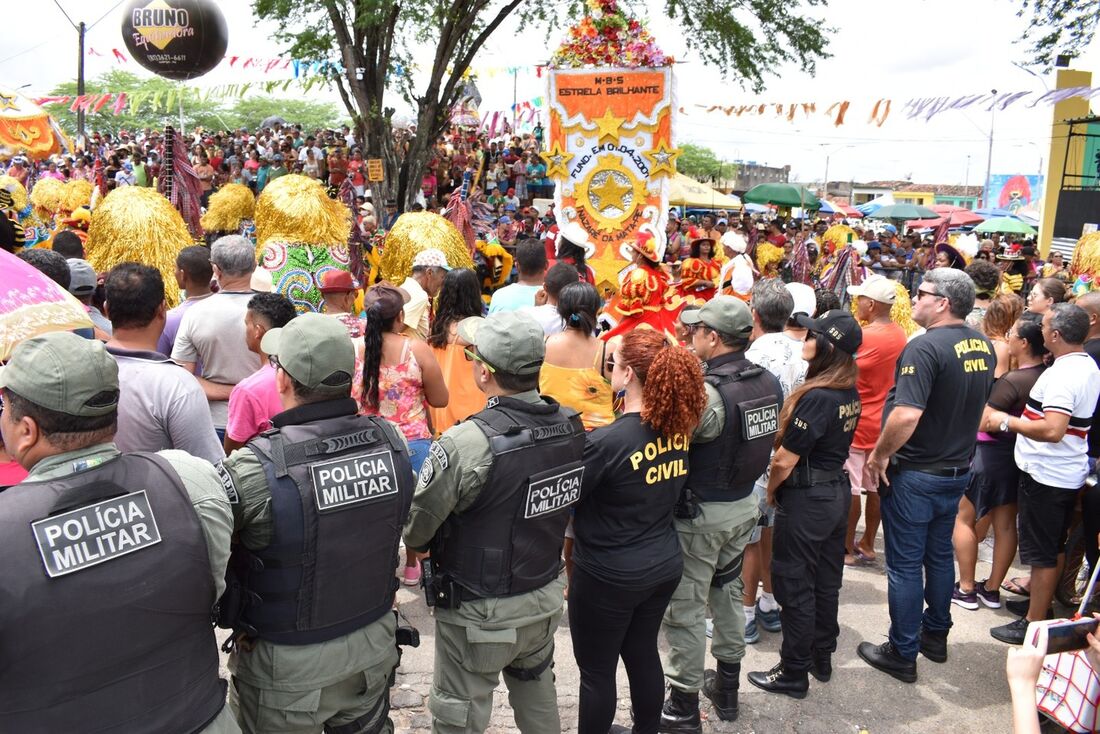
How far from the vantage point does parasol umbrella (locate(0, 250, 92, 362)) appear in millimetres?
2395

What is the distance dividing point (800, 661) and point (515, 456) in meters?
2.06

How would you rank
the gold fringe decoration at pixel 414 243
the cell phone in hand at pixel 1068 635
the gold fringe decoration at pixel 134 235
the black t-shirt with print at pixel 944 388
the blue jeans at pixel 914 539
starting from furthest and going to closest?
the gold fringe decoration at pixel 414 243 < the gold fringe decoration at pixel 134 235 < the blue jeans at pixel 914 539 < the black t-shirt with print at pixel 944 388 < the cell phone in hand at pixel 1068 635

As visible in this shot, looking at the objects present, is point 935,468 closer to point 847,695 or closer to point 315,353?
point 847,695

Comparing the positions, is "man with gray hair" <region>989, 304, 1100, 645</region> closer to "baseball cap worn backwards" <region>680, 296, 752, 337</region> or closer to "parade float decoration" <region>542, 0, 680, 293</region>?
"baseball cap worn backwards" <region>680, 296, 752, 337</region>

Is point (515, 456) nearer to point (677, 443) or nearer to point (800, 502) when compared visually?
point (677, 443)

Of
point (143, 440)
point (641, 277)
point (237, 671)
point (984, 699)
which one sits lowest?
point (984, 699)

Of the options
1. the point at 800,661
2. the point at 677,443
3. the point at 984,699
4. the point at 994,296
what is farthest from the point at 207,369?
the point at 994,296

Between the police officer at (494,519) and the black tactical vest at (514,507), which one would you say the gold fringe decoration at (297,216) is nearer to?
the police officer at (494,519)

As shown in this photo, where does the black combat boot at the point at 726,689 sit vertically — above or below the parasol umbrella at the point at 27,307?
below

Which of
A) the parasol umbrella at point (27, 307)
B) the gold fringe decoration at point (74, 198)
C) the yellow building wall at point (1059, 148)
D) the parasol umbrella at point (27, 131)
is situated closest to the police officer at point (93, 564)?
the parasol umbrella at point (27, 307)

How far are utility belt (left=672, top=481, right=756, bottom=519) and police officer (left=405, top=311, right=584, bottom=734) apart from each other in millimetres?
660

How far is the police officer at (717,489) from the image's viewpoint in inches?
134

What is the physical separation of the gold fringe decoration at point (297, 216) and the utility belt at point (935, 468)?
4.45 metres

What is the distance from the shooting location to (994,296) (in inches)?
221
